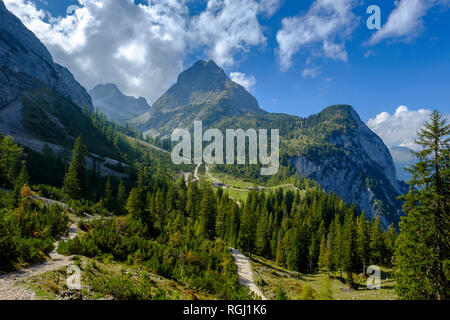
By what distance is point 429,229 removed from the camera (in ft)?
49.4

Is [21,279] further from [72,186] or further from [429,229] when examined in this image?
[72,186]

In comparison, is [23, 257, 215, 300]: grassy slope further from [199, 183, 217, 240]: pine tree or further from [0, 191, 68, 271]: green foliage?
[199, 183, 217, 240]: pine tree

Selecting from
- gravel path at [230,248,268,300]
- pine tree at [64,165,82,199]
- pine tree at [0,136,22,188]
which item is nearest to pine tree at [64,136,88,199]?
pine tree at [64,165,82,199]

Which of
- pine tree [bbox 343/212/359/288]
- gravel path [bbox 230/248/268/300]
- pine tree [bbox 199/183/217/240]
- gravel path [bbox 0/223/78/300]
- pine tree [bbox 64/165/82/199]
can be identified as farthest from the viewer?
pine tree [bbox 199/183/217/240]

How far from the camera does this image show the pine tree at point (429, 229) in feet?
46.9

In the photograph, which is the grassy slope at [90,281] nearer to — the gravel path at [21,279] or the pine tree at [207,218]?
the gravel path at [21,279]

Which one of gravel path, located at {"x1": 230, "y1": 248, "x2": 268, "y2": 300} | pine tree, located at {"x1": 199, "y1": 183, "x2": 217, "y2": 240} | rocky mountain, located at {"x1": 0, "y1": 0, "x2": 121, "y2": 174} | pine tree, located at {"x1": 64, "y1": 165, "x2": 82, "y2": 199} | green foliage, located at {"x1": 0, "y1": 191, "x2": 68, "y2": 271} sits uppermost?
rocky mountain, located at {"x1": 0, "y1": 0, "x2": 121, "y2": 174}

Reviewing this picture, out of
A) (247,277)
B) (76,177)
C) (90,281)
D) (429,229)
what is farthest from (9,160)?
(429,229)

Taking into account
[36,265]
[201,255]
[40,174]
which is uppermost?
[40,174]

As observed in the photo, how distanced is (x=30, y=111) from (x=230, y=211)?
141m

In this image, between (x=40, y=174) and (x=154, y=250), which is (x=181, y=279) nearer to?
(x=154, y=250)

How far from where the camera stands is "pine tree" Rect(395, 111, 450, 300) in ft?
46.9
